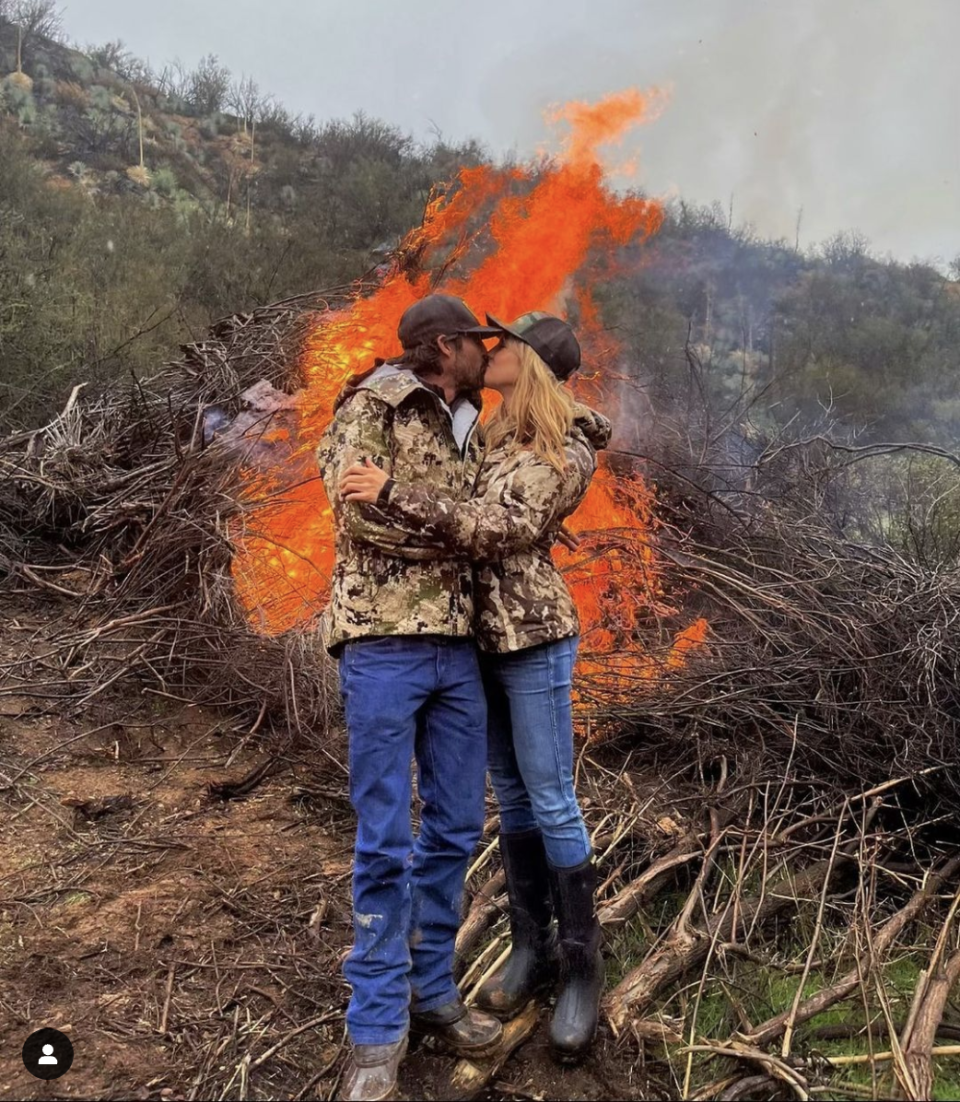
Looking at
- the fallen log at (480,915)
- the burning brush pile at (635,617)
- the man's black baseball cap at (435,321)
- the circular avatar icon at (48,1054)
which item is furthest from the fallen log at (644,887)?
the man's black baseball cap at (435,321)

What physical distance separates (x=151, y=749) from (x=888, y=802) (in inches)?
158

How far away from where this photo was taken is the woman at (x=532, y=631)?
2.45m

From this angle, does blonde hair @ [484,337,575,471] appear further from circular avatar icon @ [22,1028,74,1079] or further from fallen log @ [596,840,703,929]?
circular avatar icon @ [22,1028,74,1079]

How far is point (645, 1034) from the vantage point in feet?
8.95

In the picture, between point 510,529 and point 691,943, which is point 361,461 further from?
point 691,943

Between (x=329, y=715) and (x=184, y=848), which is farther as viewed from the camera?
(x=329, y=715)

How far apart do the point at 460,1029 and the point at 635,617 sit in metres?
3.78

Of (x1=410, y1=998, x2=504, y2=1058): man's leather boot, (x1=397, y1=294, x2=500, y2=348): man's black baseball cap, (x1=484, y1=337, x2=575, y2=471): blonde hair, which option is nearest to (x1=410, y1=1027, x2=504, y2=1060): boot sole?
(x1=410, y1=998, x2=504, y2=1058): man's leather boot

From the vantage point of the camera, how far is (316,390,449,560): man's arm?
7.73 feet

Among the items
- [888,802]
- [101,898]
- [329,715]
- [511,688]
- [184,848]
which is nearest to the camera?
[511,688]

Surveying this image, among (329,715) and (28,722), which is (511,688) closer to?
(329,715)

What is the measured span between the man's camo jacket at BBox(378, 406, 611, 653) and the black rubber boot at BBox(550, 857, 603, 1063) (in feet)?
2.51

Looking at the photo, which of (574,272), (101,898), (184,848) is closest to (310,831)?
(184,848)

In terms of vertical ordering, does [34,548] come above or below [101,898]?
above
